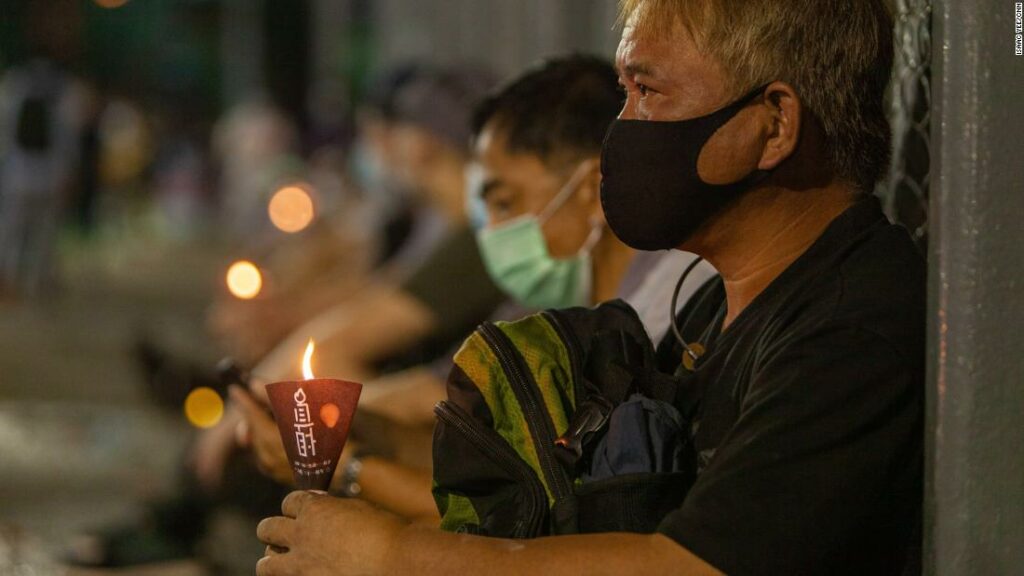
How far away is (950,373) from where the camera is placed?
2092 millimetres

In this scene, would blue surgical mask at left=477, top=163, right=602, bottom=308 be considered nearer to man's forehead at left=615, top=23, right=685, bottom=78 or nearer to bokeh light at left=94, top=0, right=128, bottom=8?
man's forehead at left=615, top=23, right=685, bottom=78

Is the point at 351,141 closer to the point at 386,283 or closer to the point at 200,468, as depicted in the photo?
the point at 386,283

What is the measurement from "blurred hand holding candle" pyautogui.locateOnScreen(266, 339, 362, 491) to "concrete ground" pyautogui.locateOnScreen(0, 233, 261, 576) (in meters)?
1.77

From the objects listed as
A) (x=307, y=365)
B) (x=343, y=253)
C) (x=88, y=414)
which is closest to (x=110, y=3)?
(x=343, y=253)

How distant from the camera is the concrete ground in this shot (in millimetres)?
5363

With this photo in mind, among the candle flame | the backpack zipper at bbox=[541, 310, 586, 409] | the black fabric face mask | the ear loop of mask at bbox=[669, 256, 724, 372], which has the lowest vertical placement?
the ear loop of mask at bbox=[669, 256, 724, 372]

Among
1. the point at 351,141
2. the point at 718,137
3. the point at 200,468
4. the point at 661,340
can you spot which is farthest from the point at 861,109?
the point at 351,141

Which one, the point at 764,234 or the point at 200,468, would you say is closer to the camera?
the point at 764,234

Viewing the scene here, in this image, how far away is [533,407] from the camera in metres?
2.37

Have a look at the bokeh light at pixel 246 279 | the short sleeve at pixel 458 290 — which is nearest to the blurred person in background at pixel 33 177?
the short sleeve at pixel 458 290

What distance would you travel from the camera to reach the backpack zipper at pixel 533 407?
7.61 feet

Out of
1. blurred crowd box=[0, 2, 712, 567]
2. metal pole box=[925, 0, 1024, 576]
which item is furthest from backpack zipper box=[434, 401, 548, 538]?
blurred crowd box=[0, 2, 712, 567]

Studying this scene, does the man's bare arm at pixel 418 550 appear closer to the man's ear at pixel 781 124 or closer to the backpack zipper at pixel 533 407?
the backpack zipper at pixel 533 407

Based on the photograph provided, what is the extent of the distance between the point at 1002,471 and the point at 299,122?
27.4 metres
